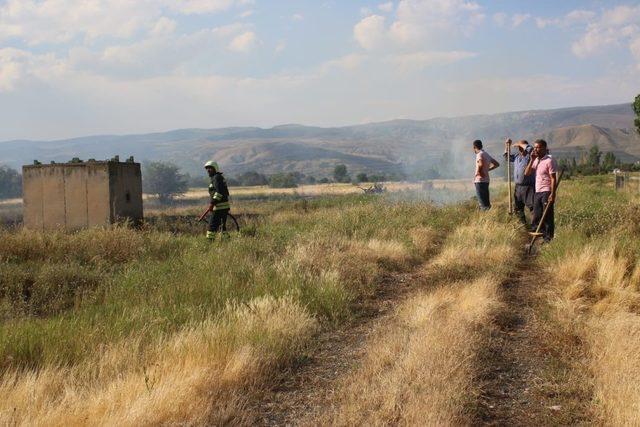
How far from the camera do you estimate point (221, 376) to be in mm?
4297

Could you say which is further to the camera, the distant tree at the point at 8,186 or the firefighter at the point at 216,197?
the distant tree at the point at 8,186

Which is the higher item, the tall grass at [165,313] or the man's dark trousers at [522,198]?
the man's dark trousers at [522,198]

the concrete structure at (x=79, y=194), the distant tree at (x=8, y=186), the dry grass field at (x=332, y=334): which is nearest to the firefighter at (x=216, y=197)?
the dry grass field at (x=332, y=334)

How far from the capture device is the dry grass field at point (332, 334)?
150 inches

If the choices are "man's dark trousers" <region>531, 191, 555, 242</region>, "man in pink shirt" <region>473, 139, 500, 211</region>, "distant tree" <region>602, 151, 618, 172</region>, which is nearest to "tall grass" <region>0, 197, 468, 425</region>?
"man's dark trousers" <region>531, 191, 555, 242</region>

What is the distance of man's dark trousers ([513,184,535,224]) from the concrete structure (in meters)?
9.72

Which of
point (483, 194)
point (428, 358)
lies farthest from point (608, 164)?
point (428, 358)

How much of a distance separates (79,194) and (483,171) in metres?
10.3

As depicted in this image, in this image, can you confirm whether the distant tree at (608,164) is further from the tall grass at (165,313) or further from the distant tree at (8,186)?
the distant tree at (8,186)

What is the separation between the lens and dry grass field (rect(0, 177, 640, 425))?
3.82 meters

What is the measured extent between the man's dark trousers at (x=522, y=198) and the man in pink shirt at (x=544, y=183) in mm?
728

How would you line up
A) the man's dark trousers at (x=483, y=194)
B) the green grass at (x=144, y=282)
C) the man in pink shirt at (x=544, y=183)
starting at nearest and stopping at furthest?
the green grass at (x=144, y=282) < the man in pink shirt at (x=544, y=183) < the man's dark trousers at (x=483, y=194)

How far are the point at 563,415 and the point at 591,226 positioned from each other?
7.07 m

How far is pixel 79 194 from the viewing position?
15.5m
